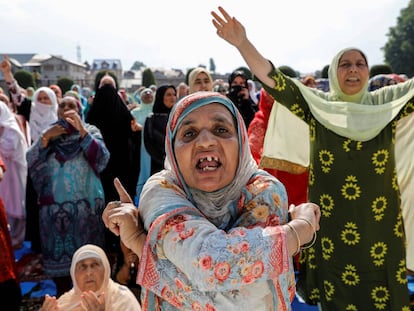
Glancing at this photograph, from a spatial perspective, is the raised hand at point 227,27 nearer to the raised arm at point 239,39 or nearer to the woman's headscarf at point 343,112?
the raised arm at point 239,39

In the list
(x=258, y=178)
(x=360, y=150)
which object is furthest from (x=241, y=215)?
(x=360, y=150)

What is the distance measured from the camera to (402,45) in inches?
1442

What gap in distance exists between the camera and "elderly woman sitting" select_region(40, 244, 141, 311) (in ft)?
7.50

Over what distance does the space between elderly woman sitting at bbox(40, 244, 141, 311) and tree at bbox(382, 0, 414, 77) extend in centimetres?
3826

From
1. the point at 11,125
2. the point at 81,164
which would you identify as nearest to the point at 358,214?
the point at 81,164

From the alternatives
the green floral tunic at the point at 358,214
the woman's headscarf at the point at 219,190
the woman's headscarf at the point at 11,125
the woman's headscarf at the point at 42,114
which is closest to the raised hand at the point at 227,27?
the green floral tunic at the point at 358,214

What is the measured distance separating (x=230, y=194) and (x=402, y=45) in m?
41.1

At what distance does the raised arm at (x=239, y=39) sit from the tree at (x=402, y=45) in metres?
38.0

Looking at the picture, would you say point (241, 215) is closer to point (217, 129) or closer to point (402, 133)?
point (217, 129)

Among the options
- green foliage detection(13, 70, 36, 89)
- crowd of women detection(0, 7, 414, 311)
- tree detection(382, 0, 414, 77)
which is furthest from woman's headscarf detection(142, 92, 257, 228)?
tree detection(382, 0, 414, 77)

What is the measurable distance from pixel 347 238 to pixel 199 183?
1573 mm

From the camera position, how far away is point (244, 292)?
0.95 m

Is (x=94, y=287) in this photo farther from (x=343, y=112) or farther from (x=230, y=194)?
(x=343, y=112)

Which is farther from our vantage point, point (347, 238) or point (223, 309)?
point (347, 238)
